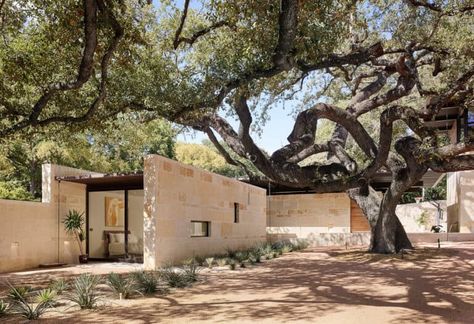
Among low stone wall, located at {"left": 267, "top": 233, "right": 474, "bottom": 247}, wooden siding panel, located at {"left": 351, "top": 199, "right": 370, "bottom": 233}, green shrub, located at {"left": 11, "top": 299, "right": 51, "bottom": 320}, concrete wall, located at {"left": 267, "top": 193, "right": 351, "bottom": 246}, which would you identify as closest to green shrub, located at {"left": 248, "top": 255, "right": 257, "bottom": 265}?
green shrub, located at {"left": 11, "top": 299, "right": 51, "bottom": 320}

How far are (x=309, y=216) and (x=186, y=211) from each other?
9736mm

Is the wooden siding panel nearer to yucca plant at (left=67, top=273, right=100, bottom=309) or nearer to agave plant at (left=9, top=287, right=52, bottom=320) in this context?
yucca plant at (left=67, top=273, right=100, bottom=309)

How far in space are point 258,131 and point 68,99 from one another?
28.1 ft

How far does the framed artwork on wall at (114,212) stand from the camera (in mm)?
16655

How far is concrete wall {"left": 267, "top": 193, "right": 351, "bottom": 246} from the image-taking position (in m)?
21.6

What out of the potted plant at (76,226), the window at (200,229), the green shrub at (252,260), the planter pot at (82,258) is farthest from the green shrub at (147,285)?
the planter pot at (82,258)

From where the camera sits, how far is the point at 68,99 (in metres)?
9.77

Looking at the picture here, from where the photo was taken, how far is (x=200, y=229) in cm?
1500

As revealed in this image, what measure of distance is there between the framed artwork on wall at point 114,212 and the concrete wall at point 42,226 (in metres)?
1.27

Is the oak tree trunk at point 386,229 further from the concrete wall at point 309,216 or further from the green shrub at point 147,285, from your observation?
the green shrub at point 147,285

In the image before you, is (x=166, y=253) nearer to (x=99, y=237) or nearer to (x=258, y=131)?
(x=99, y=237)

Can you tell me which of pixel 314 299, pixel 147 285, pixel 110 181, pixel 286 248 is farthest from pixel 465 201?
pixel 147 285

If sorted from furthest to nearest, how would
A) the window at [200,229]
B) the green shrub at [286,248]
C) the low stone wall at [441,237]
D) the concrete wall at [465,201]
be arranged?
the concrete wall at [465,201], the low stone wall at [441,237], the green shrub at [286,248], the window at [200,229]

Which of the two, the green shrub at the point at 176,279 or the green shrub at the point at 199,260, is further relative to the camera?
the green shrub at the point at 199,260
